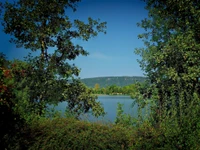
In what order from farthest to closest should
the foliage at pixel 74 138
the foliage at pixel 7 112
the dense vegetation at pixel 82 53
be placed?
the dense vegetation at pixel 82 53, the foliage at pixel 74 138, the foliage at pixel 7 112

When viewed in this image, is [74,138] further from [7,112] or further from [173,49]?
[173,49]

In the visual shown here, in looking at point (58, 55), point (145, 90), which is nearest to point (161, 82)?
point (145, 90)

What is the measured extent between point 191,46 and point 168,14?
1696 millimetres

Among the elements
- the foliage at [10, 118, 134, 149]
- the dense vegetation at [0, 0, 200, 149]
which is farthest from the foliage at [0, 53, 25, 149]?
the dense vegetation at [0, 0, 200, 149]

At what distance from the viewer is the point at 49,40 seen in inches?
397

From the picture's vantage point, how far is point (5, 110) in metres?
4.46

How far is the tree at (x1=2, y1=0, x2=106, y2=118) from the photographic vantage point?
9552mm

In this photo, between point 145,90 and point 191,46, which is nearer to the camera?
point 191,46

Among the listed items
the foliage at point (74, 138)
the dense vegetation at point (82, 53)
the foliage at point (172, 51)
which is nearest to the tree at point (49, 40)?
the dense vegetation at point (82, 53)

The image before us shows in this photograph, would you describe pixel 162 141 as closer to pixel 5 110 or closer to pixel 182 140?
pixel 182 140

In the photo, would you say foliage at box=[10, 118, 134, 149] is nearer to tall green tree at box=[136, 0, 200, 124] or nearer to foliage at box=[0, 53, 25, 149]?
foliage at box=[0, 53, 25, 149]

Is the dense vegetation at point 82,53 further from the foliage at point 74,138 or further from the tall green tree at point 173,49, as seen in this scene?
the foliage at point 74,138

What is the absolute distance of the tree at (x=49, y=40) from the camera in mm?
9552

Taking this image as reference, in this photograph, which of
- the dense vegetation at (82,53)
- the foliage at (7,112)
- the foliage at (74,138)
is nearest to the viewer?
the foliage at (7,112)
